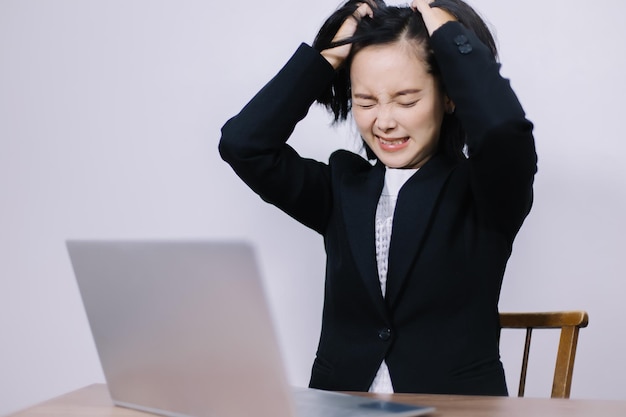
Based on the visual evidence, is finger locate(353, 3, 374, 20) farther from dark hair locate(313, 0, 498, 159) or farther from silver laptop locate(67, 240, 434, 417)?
silver laptop locate(67, 240, 434, 417)

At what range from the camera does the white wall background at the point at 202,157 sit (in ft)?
5.72

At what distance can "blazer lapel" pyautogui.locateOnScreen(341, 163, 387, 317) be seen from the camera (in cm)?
117

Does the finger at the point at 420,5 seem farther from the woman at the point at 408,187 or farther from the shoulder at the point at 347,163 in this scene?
the shoulder at the point at 347,163

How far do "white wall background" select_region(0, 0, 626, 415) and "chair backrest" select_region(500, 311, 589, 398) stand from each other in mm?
539

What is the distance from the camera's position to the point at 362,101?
1.24 metres

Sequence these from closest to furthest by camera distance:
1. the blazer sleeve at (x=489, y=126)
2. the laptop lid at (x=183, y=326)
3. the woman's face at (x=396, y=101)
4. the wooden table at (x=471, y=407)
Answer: the laptop lid at (x=183, y=326), the wooden table at (x=471, y=407), the blazer sleeve at (x=489, y=126), the woman's face at (x=396, y=101)

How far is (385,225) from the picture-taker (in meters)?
1.25

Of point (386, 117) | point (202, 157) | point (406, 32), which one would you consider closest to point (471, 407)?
point (386, 117)

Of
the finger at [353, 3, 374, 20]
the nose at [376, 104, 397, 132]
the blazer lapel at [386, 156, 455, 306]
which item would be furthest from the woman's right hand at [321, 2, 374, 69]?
the blazer lapel at [386, 156, 455, 306]

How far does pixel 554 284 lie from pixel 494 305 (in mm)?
580

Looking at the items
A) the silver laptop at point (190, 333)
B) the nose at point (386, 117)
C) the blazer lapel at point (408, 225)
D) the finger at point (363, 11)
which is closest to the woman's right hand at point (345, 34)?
the finger at point (363, 11)

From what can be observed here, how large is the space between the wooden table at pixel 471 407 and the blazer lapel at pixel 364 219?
27 cm

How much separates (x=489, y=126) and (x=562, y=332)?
0.32 metres

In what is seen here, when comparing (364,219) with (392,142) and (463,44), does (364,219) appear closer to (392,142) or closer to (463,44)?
(392,142)
